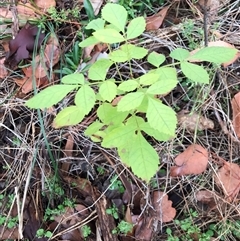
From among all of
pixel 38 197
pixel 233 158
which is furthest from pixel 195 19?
pixel 38 197

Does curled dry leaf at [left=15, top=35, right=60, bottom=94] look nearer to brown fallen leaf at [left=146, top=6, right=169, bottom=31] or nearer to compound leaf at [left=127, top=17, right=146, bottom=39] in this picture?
brown fallen leaf at [left=146, top=6, right=169, bottom=31]

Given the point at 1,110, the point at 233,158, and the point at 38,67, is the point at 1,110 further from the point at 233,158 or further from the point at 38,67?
the point at 233,158

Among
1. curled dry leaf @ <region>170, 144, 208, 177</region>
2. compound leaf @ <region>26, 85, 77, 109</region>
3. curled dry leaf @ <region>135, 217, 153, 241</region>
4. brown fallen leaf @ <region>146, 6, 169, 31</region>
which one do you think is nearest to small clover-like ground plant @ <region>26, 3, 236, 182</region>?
compound leaf @ <region>26, 85, 77, 109</region>

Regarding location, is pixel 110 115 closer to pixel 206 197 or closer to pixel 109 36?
pixel 109 36

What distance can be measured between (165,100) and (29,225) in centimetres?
78

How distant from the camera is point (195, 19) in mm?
1887

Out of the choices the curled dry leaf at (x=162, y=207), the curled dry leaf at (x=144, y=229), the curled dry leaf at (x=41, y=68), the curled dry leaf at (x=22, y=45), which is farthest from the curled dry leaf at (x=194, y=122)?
the curled dry leaf at (x=22, y=45)

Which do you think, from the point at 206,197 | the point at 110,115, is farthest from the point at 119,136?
the point at 206,197

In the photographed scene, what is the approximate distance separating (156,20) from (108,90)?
2.56 ft

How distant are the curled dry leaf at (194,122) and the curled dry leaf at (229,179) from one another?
0.58ft

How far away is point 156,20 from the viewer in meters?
1.87

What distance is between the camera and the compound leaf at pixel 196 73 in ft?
4.02

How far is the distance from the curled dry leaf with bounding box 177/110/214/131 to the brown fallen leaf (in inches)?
18.7

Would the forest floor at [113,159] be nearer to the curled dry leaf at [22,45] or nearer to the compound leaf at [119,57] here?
the curled dry leaf at [22,45]
